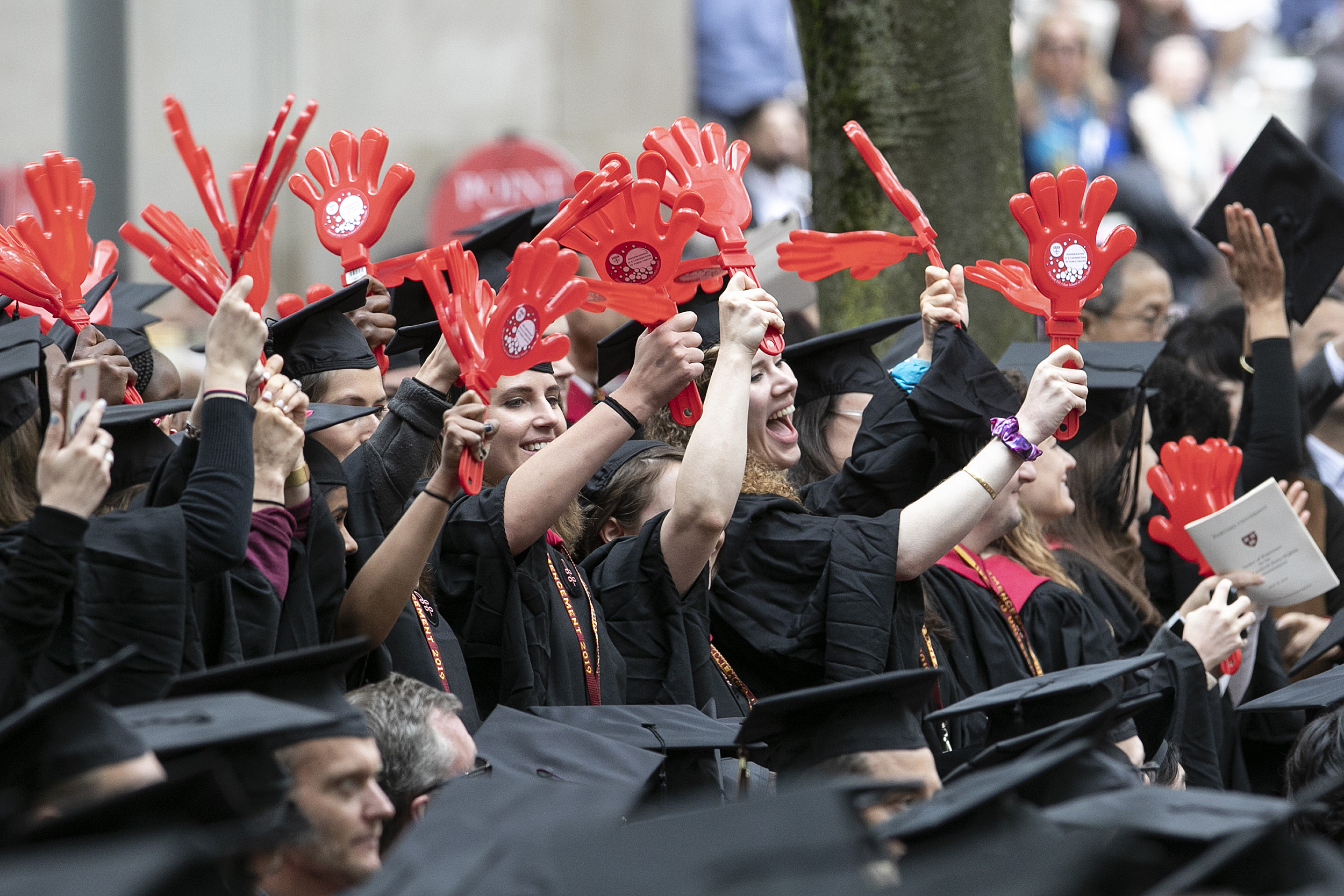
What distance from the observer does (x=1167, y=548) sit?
5430 millimetres

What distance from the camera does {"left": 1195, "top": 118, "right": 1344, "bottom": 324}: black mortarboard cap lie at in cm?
522

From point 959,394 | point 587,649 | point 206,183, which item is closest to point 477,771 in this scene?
point 587,649

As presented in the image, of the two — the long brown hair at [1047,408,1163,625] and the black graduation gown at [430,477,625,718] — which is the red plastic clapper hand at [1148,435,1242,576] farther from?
the black graduation gown at [430,477,625,718]

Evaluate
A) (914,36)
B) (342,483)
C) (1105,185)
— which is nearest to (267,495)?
(342,483)

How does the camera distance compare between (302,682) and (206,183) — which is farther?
(206,183)

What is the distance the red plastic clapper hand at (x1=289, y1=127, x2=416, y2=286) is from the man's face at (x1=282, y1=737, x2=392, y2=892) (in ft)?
5.00

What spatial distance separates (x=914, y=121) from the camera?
200 inches

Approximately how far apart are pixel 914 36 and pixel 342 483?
240cm

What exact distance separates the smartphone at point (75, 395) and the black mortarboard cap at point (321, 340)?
1.00 meters

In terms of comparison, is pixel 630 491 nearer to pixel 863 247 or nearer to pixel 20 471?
pixel 863 247

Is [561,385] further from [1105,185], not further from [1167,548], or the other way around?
[1167,548]

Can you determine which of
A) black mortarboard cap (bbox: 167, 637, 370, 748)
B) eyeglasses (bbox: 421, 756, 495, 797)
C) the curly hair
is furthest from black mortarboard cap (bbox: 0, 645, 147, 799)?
the curly hair

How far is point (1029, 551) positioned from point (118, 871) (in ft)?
10.6

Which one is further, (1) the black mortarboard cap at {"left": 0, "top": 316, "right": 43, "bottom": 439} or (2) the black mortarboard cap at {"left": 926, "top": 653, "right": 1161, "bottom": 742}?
(2) the black mortarboard cap at {"left": 926, "top": 653, "right": 1161, "bottom": 742}
